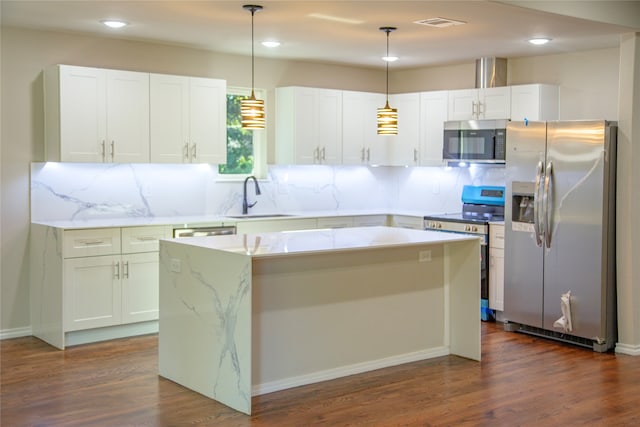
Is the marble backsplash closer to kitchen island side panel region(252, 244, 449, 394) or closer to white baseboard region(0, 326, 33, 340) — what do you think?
white baseboard region(0, 326, 33, 340)

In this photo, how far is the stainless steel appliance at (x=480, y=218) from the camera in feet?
22.5

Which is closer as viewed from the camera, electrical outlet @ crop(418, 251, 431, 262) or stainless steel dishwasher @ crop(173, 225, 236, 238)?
electrical outlet @ crop(418, 251, 431, 262)

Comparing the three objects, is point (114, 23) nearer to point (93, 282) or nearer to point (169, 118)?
point (169, 118)

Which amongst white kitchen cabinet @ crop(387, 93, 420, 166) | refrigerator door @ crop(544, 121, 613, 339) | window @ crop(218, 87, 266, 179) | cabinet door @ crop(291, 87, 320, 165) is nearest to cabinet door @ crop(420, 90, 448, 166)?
white kitchen cabinet @ crop(387, 93, 420, 166)

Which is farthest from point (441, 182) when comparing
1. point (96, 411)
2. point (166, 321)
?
point (96, 411)

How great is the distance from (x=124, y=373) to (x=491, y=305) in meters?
3.34

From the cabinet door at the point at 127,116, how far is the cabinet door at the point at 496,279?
3164mm

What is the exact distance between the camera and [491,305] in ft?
22.4

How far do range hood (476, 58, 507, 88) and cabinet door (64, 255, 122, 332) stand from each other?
3.83 m

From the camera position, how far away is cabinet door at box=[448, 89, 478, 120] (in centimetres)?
737

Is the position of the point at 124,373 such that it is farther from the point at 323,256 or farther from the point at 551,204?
the point at 551,204

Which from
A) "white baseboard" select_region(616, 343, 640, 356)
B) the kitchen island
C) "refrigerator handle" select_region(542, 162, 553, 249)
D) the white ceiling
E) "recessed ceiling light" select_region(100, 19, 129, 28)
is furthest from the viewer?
"refrigerator handle" select_region(542, 162, 553, 249)

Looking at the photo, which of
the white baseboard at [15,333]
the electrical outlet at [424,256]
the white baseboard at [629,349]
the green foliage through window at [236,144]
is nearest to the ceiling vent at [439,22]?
the electrical outlet at [424,256]

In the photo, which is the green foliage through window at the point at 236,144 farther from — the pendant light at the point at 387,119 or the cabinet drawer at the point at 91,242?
the pendant light at the point at 387,119
